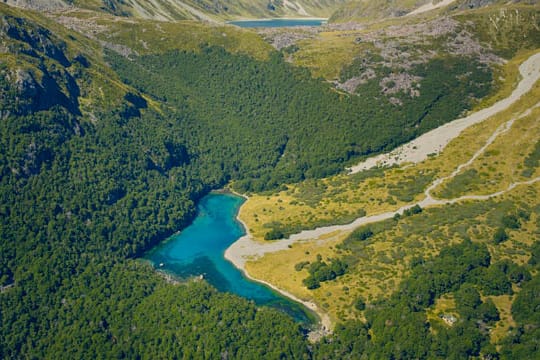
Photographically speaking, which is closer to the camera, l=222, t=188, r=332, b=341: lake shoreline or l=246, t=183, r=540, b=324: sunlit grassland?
l=222, t=188, r=332, b=341: lake shoreline

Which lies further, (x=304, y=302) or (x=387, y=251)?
(x=387, y=251)

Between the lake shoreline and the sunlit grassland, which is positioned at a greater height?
the sunlit grassland

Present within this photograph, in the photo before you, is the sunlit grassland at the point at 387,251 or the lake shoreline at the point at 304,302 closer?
the lake shoreline at the point at 304,302

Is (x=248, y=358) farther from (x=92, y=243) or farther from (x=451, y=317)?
(x=92, y=243)

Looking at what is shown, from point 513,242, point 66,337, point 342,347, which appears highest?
point 513,242

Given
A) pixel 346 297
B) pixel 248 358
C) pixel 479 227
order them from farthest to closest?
1. pixel 479 227
2. pixel 346 297
3. pixel 248 358

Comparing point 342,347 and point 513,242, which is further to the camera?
point 513,242

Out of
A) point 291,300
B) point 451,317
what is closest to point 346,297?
point 291,300

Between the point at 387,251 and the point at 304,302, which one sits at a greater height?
the point at 387,251

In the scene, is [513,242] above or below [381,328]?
above

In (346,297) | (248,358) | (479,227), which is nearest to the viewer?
(248,358)

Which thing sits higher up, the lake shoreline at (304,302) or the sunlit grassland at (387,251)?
the sunlit grassland at (387,251)
